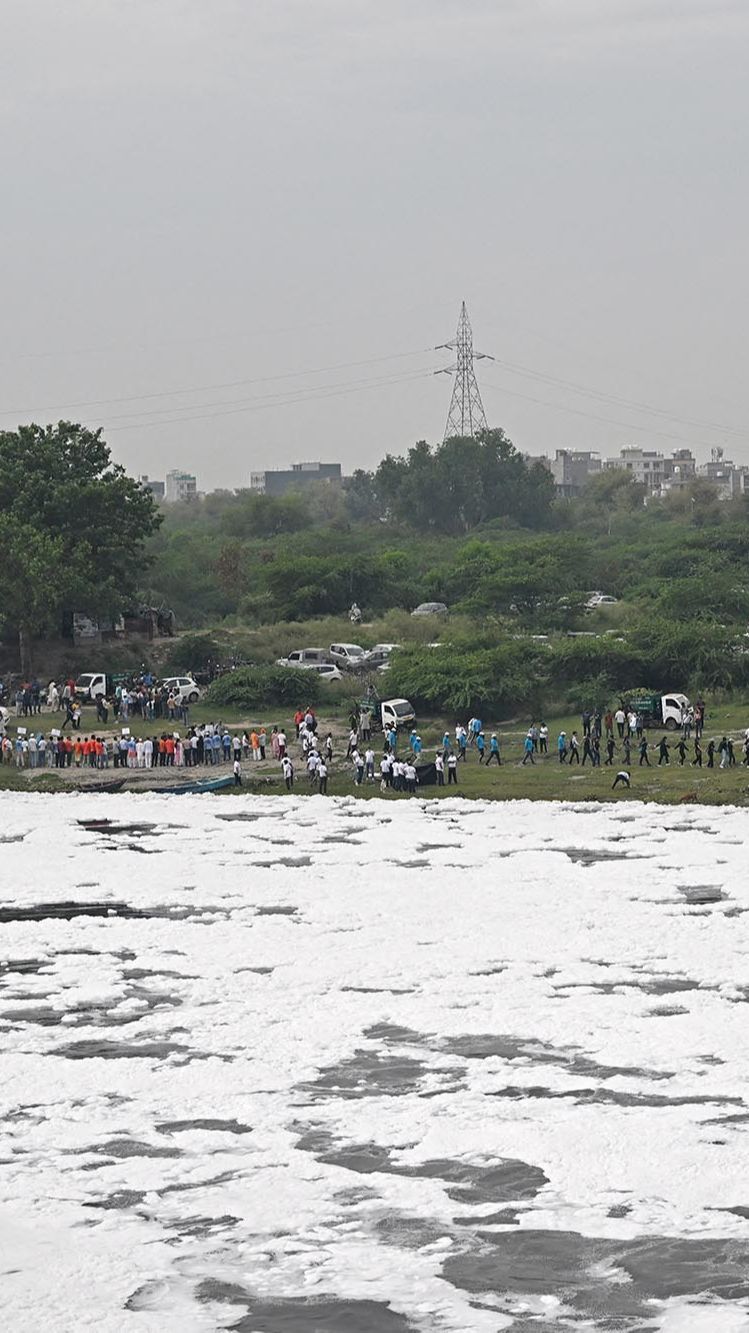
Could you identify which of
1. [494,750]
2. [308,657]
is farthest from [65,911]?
[308,657]

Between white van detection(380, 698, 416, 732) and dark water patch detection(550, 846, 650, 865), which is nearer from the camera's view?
dark water patch detection(550, 846, 650, 865)

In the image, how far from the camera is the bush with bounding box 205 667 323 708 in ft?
182

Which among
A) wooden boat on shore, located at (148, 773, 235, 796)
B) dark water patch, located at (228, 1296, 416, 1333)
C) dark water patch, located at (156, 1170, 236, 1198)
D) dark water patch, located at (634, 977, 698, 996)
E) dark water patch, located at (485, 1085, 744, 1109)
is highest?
wooden boat on shore, located at (148, 773, 235, 796)

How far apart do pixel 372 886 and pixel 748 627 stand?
35.2 m

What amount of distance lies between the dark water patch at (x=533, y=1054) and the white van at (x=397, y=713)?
2838cm

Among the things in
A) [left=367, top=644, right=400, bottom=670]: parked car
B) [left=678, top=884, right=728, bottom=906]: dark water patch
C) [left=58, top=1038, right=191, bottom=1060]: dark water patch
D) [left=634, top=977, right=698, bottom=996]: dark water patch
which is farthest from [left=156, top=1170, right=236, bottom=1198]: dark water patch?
[left=367, top=644, right=400, bottom=670]: parked car

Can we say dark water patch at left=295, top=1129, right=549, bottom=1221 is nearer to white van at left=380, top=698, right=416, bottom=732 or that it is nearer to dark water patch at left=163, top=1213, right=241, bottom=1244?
dark water patch at left=163, top=1213, right=241, bottom=1244

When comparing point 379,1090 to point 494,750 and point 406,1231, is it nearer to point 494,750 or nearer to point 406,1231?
point 406,1231

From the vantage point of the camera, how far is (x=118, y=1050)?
2195 centimetres

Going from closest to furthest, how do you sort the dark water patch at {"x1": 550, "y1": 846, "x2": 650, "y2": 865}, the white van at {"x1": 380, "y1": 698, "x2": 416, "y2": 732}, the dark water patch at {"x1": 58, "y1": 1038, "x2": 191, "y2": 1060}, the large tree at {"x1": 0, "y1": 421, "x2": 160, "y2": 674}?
1. the dark water patch at {"x1": 58, "y1": 1038, "x2": 191, "y2": 1060}
2. the dark water patch at {"x1": 550, "y1": 846, "x2": 650, "y2": 865}
3. the white van at {"x1": 380, "y1": 698, "x2": 416, "y2": 732}
4. the large tree at {"x1": 0, "y1": 421, "x2": 160, "y2": 674}

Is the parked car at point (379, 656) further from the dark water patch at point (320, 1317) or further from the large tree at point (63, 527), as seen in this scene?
the dark water patch at point (320, 1317)

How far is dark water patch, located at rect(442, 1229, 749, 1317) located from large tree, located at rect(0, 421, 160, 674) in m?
45.0

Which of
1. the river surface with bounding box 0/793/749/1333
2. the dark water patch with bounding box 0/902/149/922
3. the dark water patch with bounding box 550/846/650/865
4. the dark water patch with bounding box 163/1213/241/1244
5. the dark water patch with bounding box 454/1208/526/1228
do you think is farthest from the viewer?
the dark water patch with bounding box 550/846/650/865

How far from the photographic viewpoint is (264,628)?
7194 centimetres
